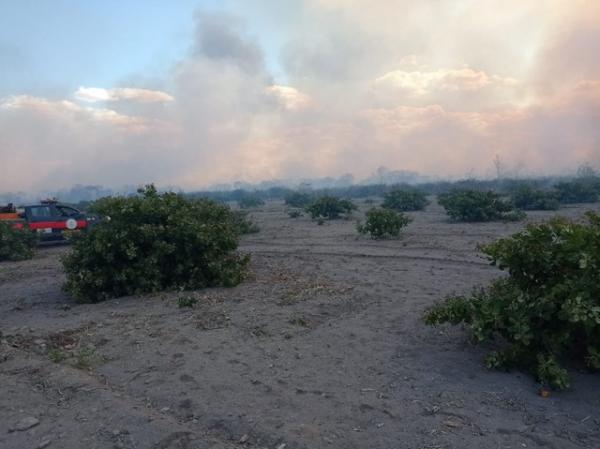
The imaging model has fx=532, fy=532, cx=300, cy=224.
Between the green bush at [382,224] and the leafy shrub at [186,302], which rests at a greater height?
the green bush at [382,224]

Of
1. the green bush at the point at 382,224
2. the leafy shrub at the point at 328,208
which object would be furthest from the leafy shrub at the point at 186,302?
the leafy shrub at the point at 328,208

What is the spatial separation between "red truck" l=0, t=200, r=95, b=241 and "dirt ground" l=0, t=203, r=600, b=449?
30.6ft

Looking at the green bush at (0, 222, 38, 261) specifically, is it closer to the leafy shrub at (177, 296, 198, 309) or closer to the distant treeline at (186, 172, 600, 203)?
the leafy shrub at (177, 296, 198, 309)

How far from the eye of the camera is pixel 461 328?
6.19 metres

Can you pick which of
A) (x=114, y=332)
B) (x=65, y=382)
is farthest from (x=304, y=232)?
(x=65, y=382)

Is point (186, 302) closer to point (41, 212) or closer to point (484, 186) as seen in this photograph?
point (41, 212)

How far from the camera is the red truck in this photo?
17.6m

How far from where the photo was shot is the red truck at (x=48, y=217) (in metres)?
17.6

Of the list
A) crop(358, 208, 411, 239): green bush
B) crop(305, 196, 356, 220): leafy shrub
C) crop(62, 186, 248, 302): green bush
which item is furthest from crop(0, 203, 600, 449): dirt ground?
crop(305, 196, 356, 220): leafy shrub

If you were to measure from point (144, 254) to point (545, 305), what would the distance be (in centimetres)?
648

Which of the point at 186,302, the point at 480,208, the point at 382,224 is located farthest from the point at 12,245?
the point at 480,208

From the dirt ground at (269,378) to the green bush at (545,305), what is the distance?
25 centimetres

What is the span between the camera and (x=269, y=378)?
509 centimetres

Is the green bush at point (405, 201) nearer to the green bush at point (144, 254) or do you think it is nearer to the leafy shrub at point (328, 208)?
the leafy shrub at point (328, 208)
